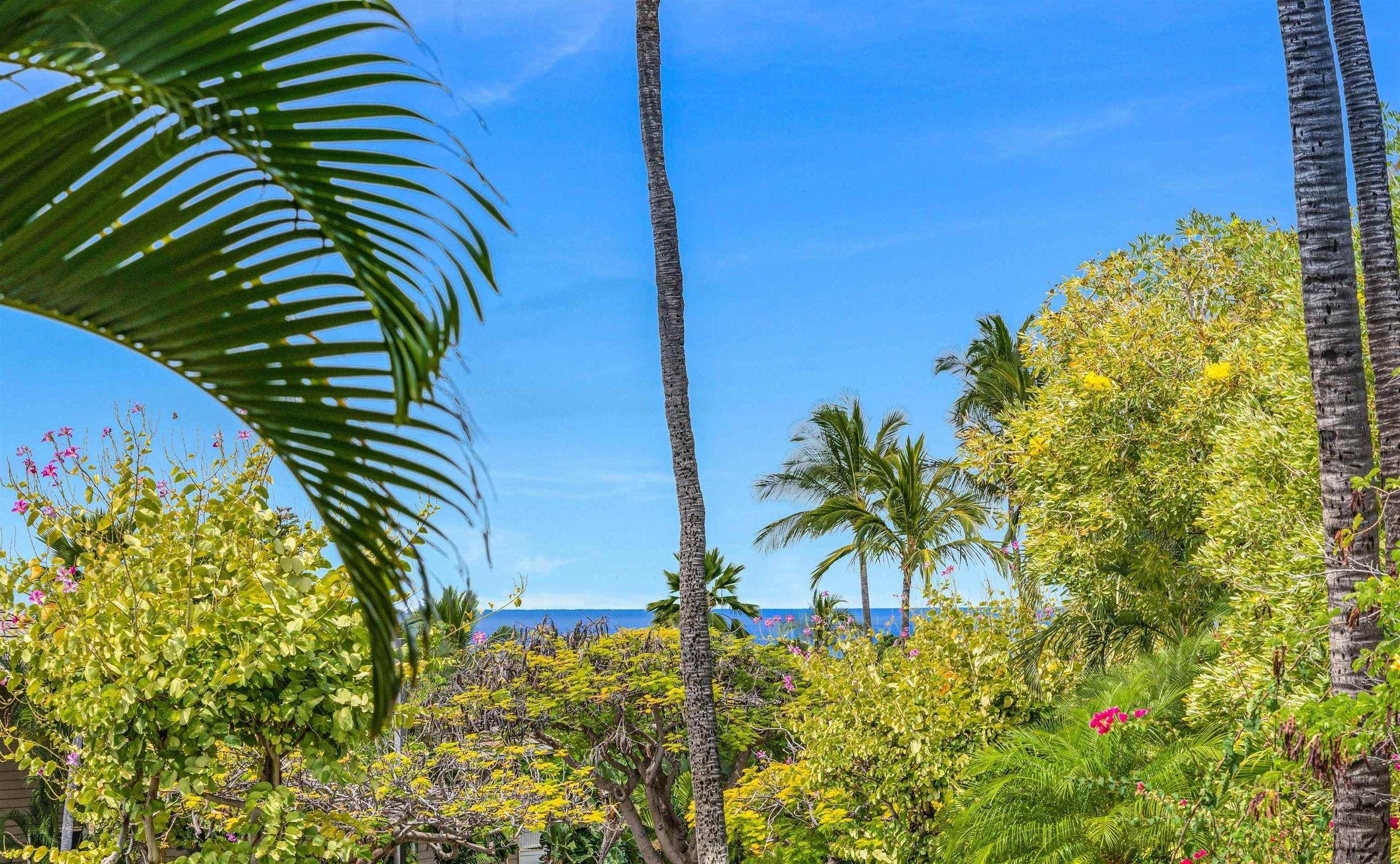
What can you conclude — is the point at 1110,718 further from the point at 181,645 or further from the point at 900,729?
the point at 181,645

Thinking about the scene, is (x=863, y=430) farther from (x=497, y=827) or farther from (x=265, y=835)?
(x=265, y=835)

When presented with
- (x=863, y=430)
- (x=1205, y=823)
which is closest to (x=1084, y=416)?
(x=1205, y=823)

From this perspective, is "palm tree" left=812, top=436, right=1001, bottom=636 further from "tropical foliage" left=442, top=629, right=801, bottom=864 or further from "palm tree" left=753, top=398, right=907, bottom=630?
"tropical foliage" left=442, top=629, right=801, bottom=864

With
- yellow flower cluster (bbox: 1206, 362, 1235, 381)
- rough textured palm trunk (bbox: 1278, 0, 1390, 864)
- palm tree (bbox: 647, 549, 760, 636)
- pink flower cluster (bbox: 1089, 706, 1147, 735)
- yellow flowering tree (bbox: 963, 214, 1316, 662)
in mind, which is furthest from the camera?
palm tree (bbox: 647, 549, 760, 636)

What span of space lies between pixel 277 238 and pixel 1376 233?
725 cm

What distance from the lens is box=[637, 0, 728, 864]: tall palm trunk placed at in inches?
364

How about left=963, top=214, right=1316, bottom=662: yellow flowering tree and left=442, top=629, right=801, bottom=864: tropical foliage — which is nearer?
left=963, top=214, right=1316, bottom=662: yellow flowering tree

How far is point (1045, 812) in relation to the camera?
910 centimetres

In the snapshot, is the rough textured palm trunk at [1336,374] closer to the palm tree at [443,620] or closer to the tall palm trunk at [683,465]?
the palm tree at [443,620]

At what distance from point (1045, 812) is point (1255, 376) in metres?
4.90

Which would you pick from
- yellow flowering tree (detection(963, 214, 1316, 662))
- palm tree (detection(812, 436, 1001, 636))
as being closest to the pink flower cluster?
yellow flowering tree (detection(963, 214, 1316, 662))

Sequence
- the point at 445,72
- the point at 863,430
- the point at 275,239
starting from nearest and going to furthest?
the point at 445,72, the point at 275,239, the point at 863,430

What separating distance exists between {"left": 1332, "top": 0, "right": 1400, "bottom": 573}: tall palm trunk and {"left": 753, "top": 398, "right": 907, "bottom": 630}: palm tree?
1890cm

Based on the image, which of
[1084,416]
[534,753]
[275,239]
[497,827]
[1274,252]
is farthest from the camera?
[534,753]
